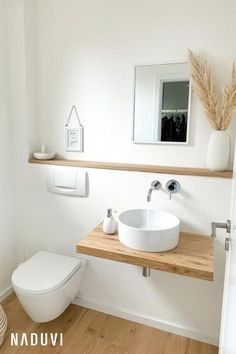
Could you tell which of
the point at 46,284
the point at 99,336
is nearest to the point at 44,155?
the point at 46,284

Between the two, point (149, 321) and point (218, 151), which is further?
point (149, 321)

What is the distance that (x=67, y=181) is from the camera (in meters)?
1.96

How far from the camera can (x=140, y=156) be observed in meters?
1.86

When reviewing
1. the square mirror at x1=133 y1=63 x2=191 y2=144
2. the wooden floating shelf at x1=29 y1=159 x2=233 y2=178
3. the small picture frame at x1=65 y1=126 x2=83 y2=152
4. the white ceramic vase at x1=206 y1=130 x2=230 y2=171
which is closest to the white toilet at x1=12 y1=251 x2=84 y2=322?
the wooden floating shelf at x1=29 y1=159 x2=233 y2=178

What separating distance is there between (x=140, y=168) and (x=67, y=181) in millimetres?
585

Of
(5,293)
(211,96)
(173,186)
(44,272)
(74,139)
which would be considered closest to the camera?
(211,96)

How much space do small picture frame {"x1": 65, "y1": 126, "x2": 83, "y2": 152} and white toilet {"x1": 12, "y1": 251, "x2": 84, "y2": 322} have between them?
0.85 m

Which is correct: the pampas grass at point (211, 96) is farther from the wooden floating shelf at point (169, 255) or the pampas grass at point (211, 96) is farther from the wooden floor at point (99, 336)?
the wooden floor at point (99, 336)

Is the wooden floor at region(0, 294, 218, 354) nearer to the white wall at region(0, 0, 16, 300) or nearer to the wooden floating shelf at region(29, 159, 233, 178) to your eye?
the white wall at region(0, 0, 16, 300)

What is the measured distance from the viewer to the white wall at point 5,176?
1958mm

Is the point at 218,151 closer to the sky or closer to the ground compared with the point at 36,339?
closer to the sky

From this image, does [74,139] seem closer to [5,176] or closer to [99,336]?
[5,176]

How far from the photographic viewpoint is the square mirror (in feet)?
5.57

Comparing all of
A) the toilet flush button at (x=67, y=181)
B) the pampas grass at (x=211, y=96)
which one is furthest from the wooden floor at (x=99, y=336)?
the pampas grass at (x=211, y=96)
